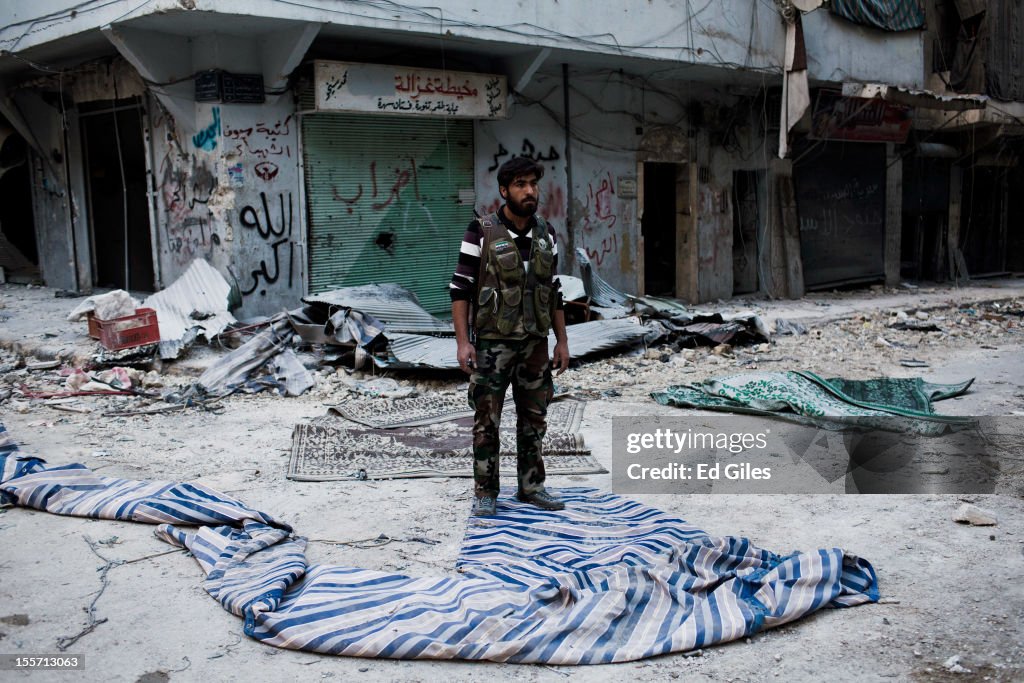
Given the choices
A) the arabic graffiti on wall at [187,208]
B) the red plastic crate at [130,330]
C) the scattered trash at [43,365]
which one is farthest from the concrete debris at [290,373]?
the arabic graffiti on wall at [187,208]

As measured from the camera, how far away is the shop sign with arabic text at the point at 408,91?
9859 mm

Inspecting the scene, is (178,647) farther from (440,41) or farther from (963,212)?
(963,212)

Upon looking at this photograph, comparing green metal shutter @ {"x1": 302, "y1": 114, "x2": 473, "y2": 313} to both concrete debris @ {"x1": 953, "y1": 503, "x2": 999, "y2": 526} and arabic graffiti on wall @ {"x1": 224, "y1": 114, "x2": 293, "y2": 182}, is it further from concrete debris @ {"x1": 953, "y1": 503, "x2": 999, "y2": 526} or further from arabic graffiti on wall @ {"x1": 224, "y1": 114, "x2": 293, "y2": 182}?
concrete debris @ {"x1": 953, "y1": 503, "x2": 999, "y2": 526}

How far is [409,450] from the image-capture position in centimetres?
558

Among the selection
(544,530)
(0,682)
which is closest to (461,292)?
(544,530)

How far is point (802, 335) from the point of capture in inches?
419

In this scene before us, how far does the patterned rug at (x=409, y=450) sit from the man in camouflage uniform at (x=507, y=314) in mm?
795

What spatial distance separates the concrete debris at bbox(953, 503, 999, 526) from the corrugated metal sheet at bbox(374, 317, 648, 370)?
4331 mm

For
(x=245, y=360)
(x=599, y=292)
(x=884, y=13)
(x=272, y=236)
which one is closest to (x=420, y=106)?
(x=272, y=236)

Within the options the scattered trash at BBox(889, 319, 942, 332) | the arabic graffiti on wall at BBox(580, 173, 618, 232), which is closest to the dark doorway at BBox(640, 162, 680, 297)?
the arabic graffiti on wall at BBox(580, 173, 618, 232)

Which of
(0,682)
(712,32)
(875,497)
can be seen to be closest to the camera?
(0,682)

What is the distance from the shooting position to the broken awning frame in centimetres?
1330

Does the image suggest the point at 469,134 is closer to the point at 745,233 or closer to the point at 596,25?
the point at 596,25

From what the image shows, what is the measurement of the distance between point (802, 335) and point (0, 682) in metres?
9.41
